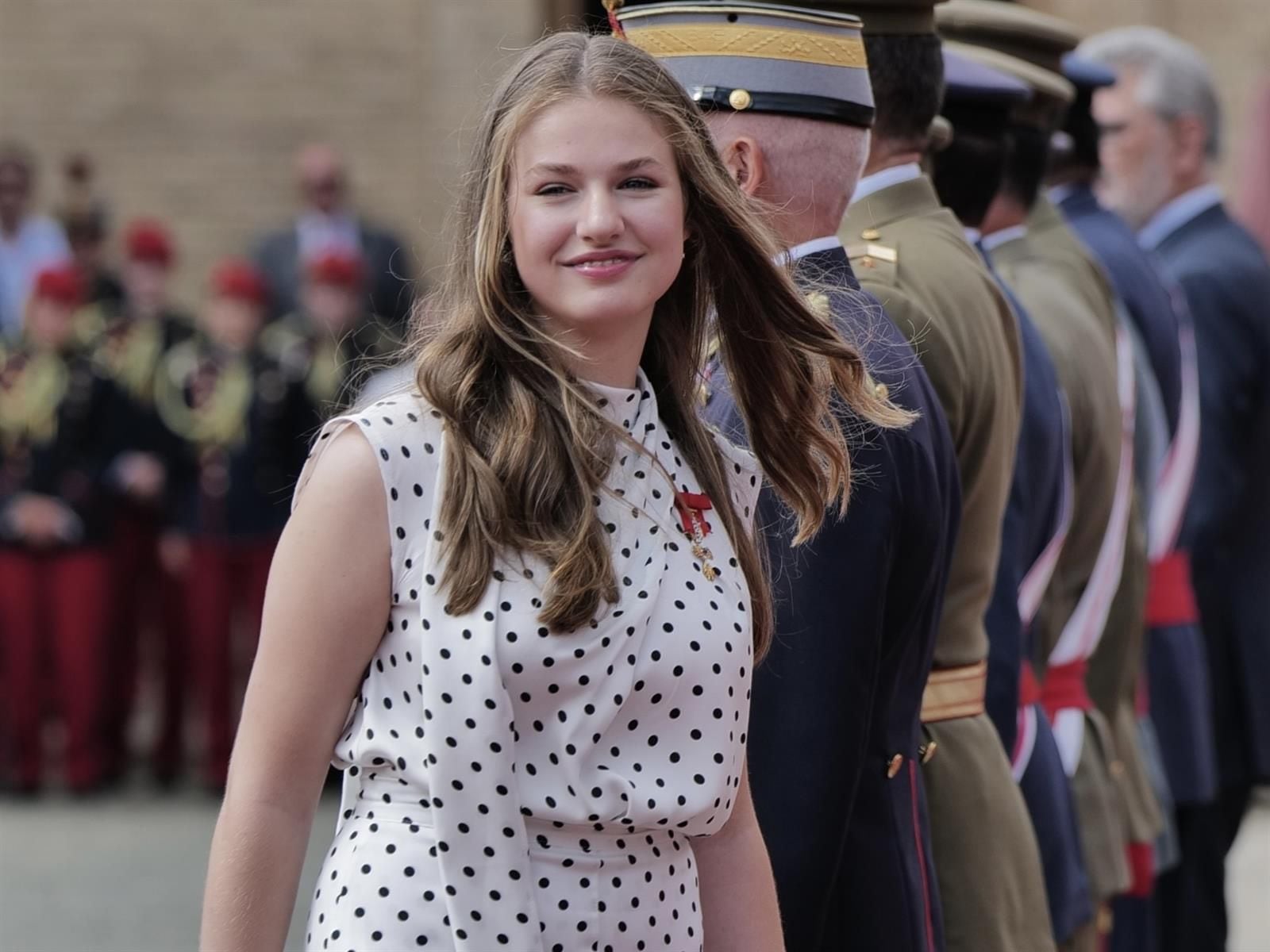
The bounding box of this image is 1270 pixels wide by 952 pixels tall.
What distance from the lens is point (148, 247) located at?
31.8 feet

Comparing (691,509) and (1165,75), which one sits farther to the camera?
(1165,75)

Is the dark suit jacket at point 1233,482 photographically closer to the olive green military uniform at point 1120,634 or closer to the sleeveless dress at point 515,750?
→ the olive green military uniform at point 1120,634

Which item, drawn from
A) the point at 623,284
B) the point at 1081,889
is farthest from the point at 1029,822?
the point at 623,284

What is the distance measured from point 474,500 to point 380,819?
0.32 m

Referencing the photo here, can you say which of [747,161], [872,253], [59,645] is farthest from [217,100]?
[747,161]

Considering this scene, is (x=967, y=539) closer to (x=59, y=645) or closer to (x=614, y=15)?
(x=614, y=15)

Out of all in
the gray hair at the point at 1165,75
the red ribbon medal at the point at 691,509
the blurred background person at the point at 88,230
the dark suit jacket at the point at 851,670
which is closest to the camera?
the red ribbon medal at the point at 691,509

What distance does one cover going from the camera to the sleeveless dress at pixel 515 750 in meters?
2.11

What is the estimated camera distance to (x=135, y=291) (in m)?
9.77

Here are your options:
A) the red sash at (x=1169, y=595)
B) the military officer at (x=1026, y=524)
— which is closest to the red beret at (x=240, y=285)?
the red sash at (x=1169, y=595)

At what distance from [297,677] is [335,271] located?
714cm

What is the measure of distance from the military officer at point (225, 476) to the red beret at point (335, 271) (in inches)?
11.2

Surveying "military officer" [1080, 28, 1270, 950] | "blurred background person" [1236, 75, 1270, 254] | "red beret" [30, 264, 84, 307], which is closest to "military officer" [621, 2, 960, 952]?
"military officer" [1080, 28, 1270, 950]

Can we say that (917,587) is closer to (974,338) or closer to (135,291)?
(974,338)
